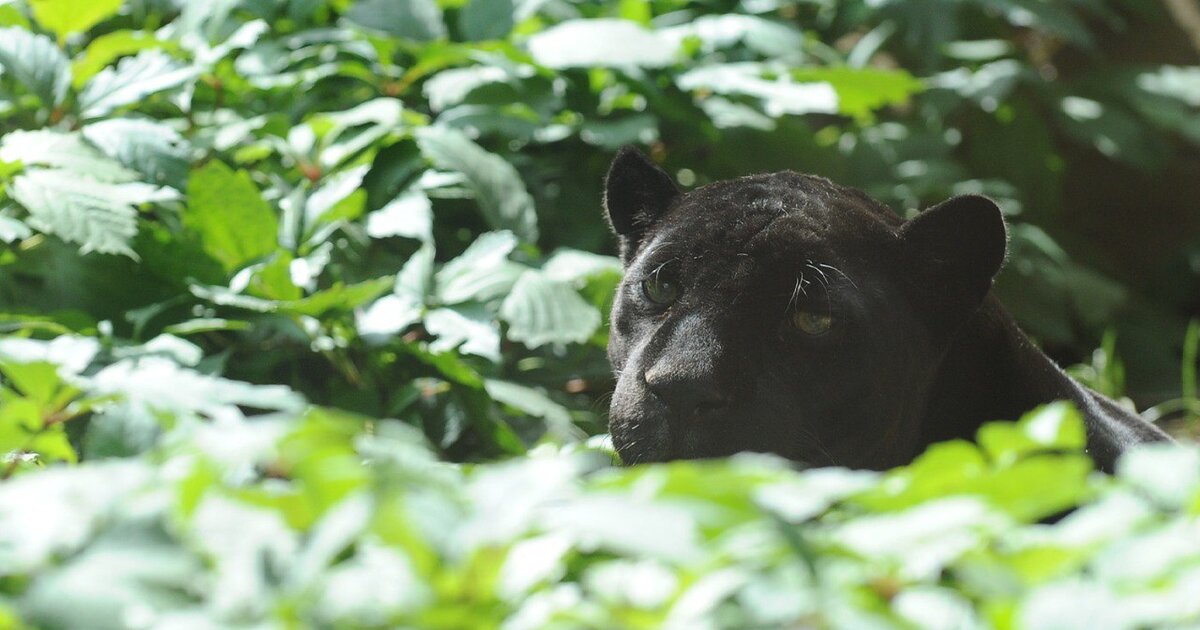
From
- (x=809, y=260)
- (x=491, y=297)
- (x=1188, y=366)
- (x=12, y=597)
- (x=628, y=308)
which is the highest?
(x=12, y=597)

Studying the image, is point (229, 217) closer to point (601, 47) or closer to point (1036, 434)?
point (601, 47)

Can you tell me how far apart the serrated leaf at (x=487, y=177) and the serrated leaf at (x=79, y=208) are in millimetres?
1092

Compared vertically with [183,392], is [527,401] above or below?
below

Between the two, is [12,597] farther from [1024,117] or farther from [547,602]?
[1024,117]

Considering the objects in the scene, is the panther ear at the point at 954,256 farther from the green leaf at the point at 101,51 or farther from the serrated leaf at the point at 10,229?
the green leaf at the point at 101,51

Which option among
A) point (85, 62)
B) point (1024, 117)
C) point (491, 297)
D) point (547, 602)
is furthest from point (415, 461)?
point (1024, 117)

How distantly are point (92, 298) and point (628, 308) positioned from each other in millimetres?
1853

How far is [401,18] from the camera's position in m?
5.33

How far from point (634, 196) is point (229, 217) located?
1357 millimetres

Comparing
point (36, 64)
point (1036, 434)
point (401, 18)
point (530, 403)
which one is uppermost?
point (1036, 434)

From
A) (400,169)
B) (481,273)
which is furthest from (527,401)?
(400,169)

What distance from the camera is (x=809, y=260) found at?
10.9 ft

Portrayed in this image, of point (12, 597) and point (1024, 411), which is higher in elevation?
point (12, 597)

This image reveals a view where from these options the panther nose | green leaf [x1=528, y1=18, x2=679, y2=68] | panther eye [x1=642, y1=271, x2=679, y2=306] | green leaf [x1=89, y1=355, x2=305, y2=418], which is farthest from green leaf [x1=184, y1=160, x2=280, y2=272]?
the panther nose
